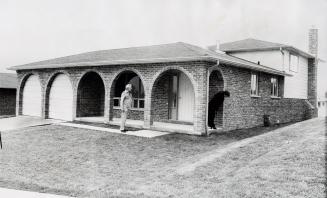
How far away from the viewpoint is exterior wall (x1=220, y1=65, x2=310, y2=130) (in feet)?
53.0

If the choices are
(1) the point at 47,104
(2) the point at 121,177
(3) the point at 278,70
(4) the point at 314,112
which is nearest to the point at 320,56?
(4) the point at 314,112

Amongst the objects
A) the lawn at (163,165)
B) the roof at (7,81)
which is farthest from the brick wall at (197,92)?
the roof at (7,81)

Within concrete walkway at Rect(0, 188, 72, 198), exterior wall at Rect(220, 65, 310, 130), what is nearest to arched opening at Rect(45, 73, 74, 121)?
exterior wall at Rect(220, 65, 310, 130)

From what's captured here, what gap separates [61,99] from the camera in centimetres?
2055

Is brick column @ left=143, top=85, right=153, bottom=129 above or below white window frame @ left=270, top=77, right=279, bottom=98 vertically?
below

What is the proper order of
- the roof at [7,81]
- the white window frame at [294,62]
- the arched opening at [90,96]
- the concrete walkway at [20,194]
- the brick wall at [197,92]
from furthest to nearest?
the roof at [7,81] → the white window frame at [294,62] → the arched opening at [90,96] → the brick wall at [197,92] → the concrete walkway at [20,194]

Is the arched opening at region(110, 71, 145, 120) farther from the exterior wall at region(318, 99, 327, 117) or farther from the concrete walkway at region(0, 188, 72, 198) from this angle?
the exterior wall at region(318, 99, 327, 117)

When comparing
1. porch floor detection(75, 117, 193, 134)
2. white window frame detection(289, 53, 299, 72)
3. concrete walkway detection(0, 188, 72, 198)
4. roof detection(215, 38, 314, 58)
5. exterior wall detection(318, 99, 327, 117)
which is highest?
roof detection(215, 38, 314, 58)

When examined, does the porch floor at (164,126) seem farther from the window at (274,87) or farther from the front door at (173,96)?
the window at (274,87)

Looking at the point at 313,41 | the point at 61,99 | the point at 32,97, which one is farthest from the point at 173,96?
the point at 313,41

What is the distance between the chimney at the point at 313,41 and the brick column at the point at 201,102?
16.1 m

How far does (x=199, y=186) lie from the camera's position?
7875mm

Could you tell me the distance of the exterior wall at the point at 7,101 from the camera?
105 ft

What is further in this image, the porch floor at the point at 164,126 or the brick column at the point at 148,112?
the brick column at the point at 148,112
